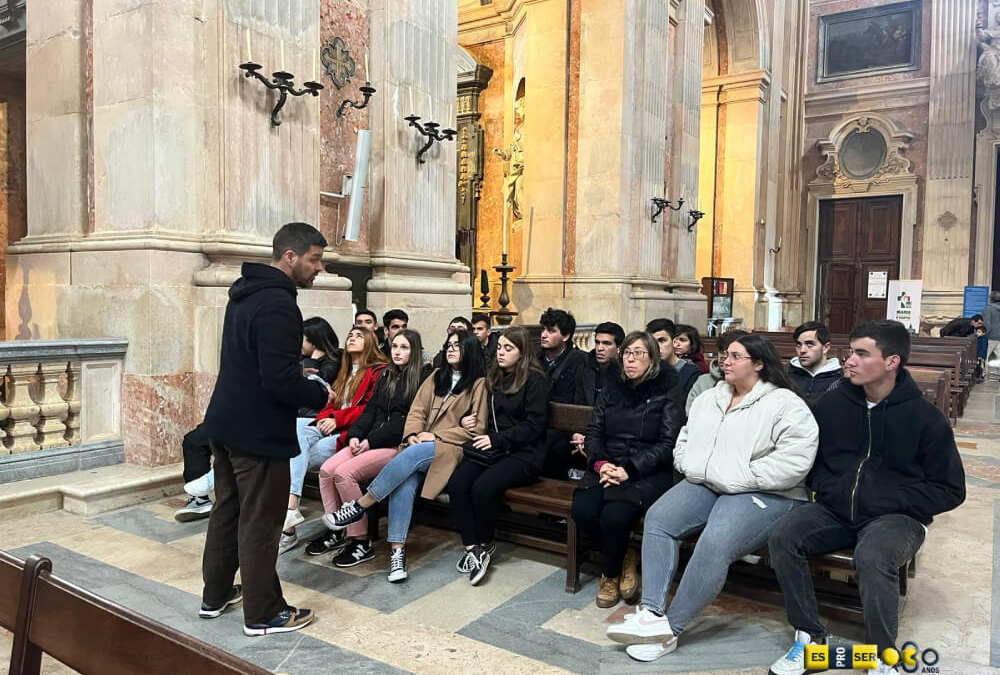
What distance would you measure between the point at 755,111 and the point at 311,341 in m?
15.2

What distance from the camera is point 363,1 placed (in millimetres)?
7699

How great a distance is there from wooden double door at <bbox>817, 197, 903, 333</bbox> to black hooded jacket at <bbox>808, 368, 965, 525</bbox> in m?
18.6

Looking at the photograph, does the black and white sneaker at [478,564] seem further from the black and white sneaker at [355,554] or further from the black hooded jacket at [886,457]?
the black hooded jacket at [886,457]

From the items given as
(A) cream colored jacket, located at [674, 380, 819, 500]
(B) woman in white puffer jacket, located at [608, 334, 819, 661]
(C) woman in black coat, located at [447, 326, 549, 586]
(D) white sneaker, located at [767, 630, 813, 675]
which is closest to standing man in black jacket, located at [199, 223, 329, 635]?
(C) woman in black coat, located at [447, 326, 549, 586]

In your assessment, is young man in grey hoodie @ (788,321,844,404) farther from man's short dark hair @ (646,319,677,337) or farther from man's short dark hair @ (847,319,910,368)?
man's short dark hair @ (847,319,910,368)

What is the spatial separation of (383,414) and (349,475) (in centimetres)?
58

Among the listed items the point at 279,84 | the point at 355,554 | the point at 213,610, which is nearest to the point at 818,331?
the point at 355,554

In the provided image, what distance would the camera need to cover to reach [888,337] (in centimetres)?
342

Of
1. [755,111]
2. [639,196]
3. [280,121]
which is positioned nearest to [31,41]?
[280,121]

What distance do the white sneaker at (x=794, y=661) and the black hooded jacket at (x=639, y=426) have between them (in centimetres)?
110

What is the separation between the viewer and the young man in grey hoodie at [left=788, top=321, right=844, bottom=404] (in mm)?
5168

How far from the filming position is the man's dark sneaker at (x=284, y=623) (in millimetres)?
3449

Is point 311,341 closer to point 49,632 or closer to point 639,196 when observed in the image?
point 49,632

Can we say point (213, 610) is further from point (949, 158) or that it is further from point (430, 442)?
point (949, 158)
